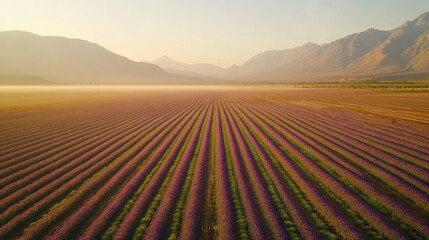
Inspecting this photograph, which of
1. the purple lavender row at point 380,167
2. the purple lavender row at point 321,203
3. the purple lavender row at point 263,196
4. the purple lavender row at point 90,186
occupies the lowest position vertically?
the purple lavender row at point 380,167

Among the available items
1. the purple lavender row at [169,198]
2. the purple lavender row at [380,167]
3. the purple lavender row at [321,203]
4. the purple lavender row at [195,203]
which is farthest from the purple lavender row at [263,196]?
the purple lavender row at [380,167]

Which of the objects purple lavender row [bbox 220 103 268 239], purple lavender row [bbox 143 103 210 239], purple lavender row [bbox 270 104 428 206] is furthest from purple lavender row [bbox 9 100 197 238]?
purple lavender row [bbox 270 104 428 206]

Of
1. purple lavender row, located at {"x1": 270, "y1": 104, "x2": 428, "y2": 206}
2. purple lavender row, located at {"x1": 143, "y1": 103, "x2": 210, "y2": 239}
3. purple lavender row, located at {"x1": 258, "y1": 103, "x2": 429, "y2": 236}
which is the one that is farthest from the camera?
purple lavender row, located at {"x1": 270, "y1": 104, "x2": 428, "y2": 206}

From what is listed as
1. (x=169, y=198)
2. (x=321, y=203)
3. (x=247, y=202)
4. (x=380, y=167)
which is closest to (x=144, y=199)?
(x=169, y=198)

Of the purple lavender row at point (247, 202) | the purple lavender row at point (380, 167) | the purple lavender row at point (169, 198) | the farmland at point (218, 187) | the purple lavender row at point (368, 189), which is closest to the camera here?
the purple lavender row at point (247, 202)

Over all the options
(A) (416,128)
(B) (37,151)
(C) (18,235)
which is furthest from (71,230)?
(A) (416,128)

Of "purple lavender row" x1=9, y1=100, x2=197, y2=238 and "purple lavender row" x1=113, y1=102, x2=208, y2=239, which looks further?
"purple lavender row" x1=9, y1=100, x2=197, y2=238

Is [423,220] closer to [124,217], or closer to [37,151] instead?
[124,217]

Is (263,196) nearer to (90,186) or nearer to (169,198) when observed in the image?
(169,198)

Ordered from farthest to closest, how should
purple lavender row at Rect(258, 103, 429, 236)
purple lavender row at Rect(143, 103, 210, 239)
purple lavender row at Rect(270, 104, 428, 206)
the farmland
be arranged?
1. purple lavender row at Rect(270, 104, 428, 206)
2. purple lavender row at Rect(258, 103, 429, 236)
3. the farmland
4. purple lavender row at Rect(143, 103, 210, 239)

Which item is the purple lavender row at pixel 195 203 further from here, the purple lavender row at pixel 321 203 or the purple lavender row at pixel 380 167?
the purple lavender row at pixel 380 167

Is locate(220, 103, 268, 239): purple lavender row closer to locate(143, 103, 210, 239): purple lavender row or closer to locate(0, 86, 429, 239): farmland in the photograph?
locate(0, 86, 429, 239): farmland
